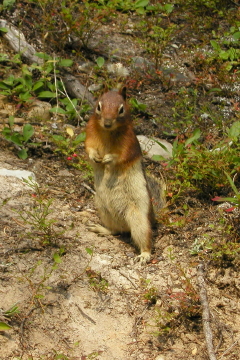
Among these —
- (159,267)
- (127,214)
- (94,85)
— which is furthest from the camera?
(94,85)

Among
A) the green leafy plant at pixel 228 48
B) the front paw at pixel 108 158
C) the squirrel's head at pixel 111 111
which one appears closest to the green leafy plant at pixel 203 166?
the front paw at pixel 108 158

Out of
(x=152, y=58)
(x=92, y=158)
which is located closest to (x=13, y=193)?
(x=92, y=158)

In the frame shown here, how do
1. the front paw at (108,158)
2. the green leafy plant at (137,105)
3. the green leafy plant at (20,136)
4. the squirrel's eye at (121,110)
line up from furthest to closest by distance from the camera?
the green leafy plant at (137,105), the green leafy plant at (20,136), the front paw at (108,158), the squirrel's eye at (121,110)

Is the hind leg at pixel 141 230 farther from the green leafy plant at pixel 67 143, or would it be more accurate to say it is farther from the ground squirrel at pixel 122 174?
the green leafy plant at pixel 67 143

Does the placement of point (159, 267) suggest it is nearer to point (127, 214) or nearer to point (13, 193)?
point (127, 214)

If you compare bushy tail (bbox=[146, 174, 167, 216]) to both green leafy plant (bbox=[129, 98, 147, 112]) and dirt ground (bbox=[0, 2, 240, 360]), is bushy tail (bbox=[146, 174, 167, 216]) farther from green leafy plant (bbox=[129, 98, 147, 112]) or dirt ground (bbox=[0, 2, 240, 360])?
green leafy plant (bbox=[129, 98, 147, 112])

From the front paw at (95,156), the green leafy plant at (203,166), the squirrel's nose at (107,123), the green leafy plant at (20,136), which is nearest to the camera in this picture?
the squirrel's nose at (107,123)
